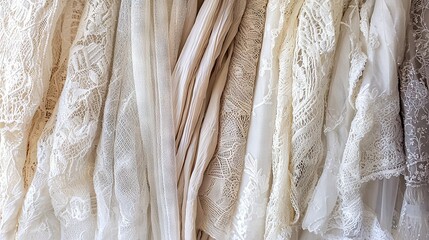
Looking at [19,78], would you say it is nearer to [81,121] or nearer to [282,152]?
[81,121]

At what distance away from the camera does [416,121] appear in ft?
1.60

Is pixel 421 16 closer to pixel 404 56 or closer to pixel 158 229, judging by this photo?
pixel 404 56

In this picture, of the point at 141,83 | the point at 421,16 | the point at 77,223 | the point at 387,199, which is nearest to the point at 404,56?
the point at 421,16

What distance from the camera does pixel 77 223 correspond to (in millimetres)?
510

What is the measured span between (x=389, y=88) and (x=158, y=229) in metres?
0.36

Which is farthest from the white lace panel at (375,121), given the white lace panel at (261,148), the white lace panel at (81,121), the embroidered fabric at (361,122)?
the white lace panel at (81,121)

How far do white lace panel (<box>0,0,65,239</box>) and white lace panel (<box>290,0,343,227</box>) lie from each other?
0.32m

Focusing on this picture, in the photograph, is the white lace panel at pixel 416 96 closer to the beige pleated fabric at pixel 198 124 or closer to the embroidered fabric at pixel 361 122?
the embroidered fabric at pixel 361 122

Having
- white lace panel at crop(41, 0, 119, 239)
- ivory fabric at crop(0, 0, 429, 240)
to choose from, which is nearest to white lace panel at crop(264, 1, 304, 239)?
ivory fabric at crop(0, 0, 429, 240)

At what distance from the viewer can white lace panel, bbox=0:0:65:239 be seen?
48 centimetres

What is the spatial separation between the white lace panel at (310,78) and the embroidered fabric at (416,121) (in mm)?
101

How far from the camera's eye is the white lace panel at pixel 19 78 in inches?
18.9

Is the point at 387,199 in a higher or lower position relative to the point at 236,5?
lower

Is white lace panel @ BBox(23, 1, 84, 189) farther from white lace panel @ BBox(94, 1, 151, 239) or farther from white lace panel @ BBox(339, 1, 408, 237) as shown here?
white lace panel @ BBox(339, 1, 408, 237)
